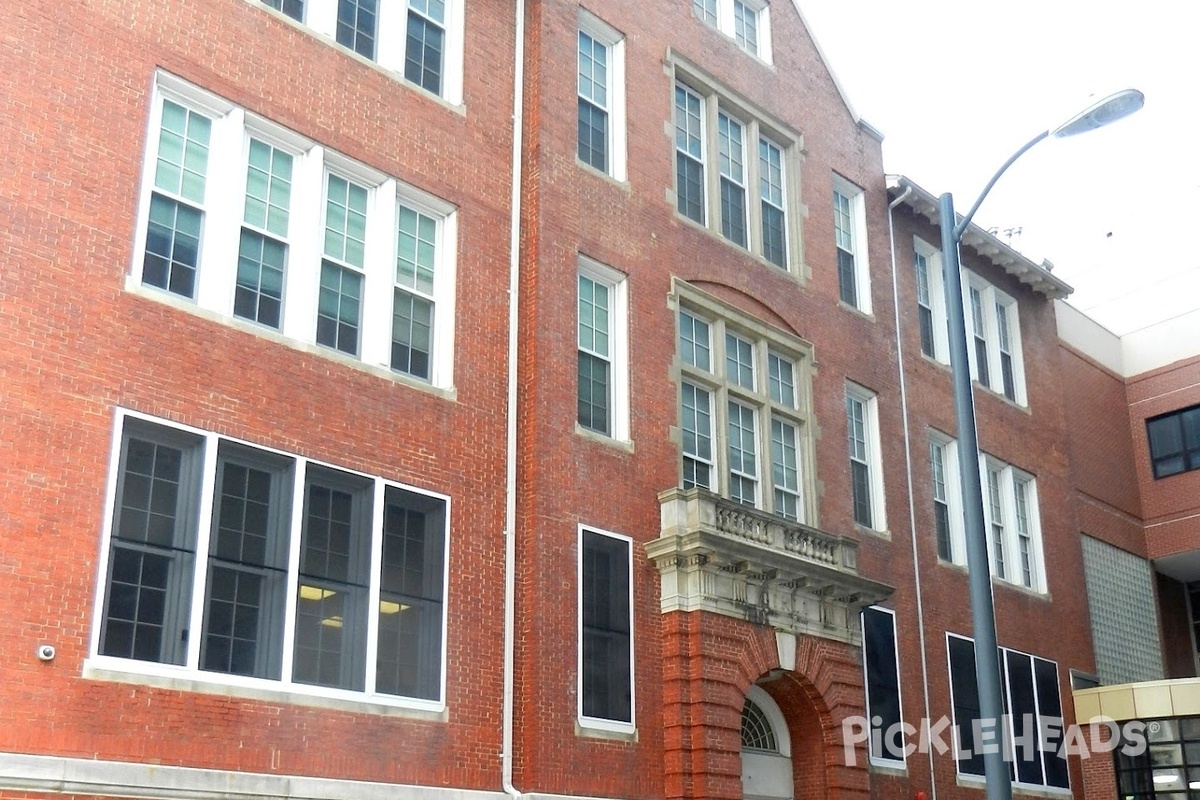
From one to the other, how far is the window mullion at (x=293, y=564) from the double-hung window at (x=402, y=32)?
6.14 meters

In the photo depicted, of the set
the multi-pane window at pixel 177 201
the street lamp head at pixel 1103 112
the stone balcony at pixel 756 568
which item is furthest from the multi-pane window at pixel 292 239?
the street lamp head at pixel 1103 112

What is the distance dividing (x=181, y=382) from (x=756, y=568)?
344 inches

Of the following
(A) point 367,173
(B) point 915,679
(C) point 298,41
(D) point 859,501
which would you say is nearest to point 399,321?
(A) point 367,173

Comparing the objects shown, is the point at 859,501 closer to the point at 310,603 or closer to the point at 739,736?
the point at 739,736

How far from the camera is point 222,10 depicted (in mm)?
16547

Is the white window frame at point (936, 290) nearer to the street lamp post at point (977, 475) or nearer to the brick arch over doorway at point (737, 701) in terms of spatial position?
the brick arch over doorway at point (737, 701)

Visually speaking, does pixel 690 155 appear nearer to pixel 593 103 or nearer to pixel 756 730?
pixel 593 103

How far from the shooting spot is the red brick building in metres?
13.8

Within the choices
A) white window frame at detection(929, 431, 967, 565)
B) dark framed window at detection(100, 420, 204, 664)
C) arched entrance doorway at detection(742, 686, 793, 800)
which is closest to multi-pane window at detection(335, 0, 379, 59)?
dark framed window at detection(100, 420, 204, 664)

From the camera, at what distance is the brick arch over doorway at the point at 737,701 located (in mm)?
18172

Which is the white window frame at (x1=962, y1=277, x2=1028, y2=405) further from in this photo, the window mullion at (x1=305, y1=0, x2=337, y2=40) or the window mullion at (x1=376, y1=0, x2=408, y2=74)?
the window mullion at (x1=305, y1=0, x2=337, y2=40)

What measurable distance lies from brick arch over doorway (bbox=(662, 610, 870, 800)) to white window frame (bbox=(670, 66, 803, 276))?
6.91 metres

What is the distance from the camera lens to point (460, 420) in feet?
57.5

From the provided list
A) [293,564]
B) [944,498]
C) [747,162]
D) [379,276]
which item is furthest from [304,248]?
[944,498]
